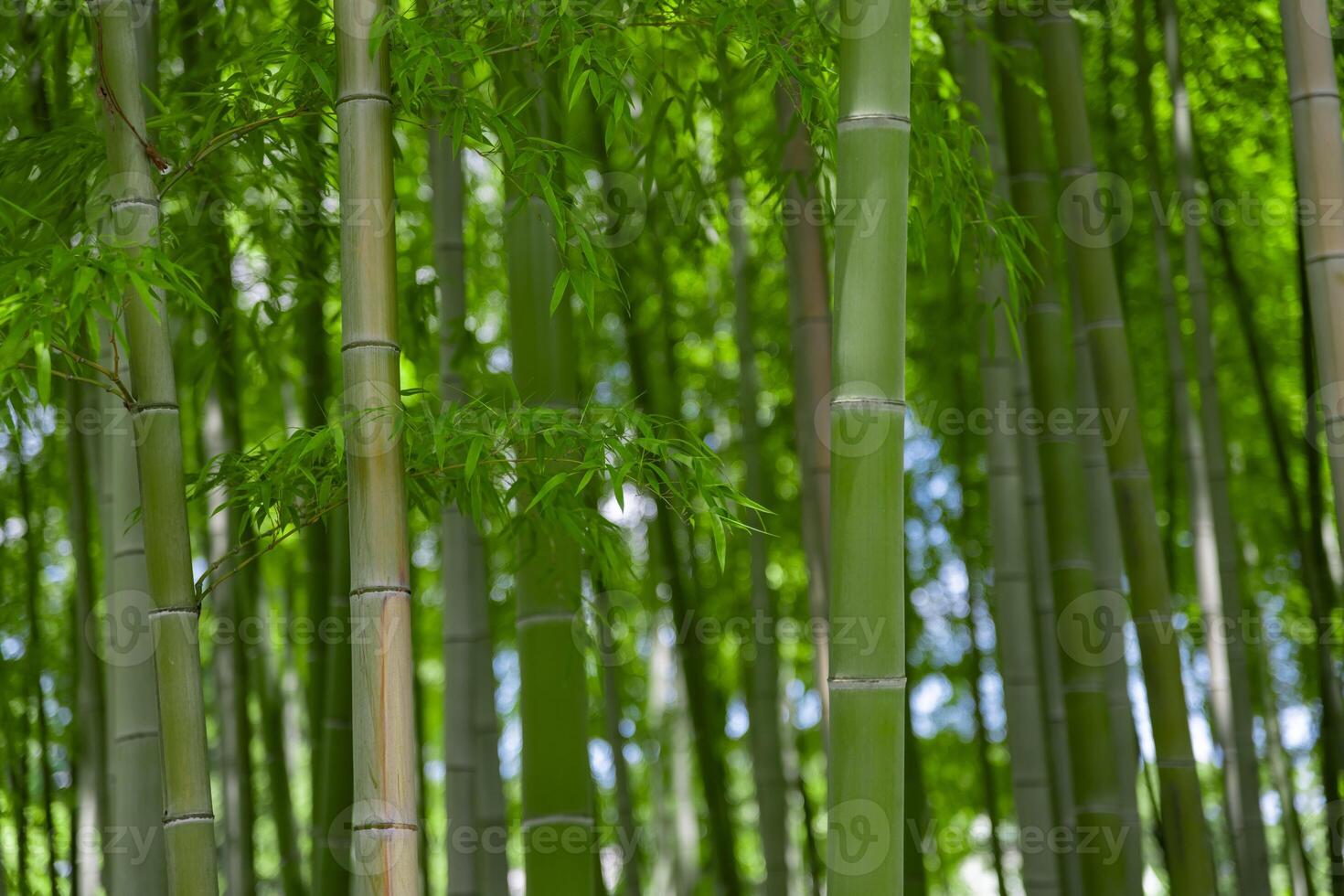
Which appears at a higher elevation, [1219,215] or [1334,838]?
[1219,215]

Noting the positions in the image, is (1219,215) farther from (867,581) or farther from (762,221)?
(867,581)

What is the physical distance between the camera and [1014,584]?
382 centimetres

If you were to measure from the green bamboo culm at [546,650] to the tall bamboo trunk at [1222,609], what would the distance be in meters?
2.47

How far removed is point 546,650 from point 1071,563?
138 cm

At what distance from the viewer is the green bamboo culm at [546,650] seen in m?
2.52

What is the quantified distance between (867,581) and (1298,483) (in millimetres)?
5920

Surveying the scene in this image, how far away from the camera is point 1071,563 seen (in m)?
3.27

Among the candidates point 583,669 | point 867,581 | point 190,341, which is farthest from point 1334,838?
point 190,341

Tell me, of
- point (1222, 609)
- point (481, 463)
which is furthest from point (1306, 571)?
point (481, 463)

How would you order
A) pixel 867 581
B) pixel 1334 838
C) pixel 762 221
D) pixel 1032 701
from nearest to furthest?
pixel 867 581
pixel 1032 701
pixel 1334 838
pixel 762 221

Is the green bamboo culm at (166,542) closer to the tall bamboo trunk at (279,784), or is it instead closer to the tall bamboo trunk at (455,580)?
the tall bamboo trunk at (455,580)

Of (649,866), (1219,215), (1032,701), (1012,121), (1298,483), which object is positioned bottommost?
(649,866)

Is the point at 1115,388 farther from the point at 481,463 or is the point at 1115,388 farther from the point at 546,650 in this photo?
the point at 481,463

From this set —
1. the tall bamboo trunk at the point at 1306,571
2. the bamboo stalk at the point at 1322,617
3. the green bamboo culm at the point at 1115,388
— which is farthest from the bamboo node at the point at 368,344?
the bamboo stalk at the point at 1322,617
